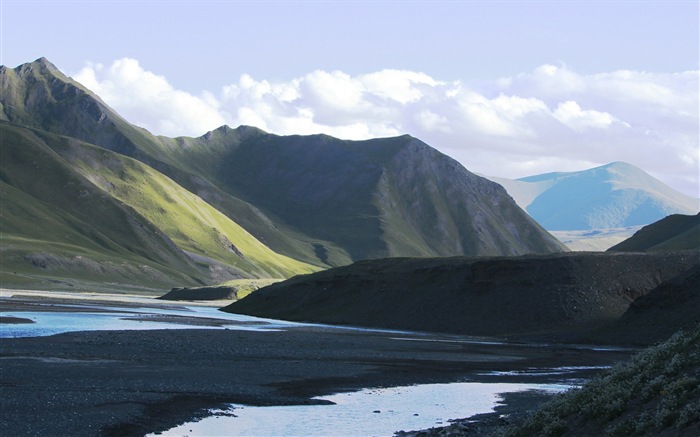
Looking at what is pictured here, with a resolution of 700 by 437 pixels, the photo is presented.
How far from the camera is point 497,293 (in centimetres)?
10456

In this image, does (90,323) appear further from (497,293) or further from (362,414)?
(362,414)

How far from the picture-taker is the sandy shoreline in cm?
3397

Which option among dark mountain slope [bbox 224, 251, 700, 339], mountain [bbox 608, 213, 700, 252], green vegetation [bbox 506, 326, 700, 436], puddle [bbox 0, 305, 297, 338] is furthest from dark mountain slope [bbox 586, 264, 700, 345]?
green vegetation [bbox 506, 326, 700, 436]

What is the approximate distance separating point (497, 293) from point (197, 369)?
2315 inches

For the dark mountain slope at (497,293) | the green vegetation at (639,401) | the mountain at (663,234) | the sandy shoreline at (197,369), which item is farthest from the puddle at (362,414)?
the mountain at (663,234)

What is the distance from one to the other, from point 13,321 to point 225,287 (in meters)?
109

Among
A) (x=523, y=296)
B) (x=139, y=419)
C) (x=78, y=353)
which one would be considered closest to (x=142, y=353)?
(x=78, y=353)

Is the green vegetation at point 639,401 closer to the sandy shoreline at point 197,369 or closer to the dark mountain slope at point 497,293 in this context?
the sandy shoreline at point 197,369

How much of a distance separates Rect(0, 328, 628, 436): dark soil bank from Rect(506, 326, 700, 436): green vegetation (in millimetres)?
13867

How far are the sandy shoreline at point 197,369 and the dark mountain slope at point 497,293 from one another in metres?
13.3

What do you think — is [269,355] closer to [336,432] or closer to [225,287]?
[336,432]

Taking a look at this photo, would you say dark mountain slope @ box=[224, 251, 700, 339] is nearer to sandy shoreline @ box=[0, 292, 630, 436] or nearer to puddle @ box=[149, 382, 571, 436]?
sandy shoreline @ box=[0, 292, 630, 436]

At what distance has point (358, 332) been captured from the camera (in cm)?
9525

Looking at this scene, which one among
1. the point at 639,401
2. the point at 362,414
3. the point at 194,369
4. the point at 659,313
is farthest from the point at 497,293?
the point at 639,401
